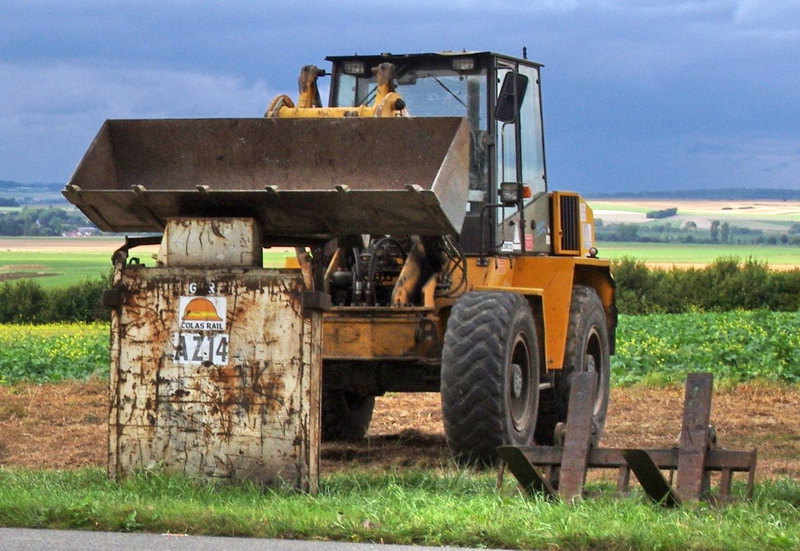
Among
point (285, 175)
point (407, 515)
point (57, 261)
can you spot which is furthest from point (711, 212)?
point (407, 515)

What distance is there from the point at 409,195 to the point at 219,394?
5.26 ft

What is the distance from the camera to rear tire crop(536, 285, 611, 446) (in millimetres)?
11656

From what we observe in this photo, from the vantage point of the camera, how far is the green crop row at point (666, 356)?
17359mm

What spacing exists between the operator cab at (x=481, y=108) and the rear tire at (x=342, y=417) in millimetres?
2146

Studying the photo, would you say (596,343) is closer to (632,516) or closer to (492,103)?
(492,103)

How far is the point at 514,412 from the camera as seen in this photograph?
10.1 meters

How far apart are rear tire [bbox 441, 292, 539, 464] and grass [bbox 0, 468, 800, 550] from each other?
1.46 m

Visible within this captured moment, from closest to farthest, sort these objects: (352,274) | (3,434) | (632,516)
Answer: (632,516), (352,274), (3,434)

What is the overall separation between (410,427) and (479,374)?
403 cm

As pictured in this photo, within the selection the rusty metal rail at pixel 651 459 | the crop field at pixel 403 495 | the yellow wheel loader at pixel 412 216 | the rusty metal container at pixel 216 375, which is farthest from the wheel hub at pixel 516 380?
the rusty metal container at pixel 216 375

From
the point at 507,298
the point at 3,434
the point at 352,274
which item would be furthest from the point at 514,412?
the point at 3,434

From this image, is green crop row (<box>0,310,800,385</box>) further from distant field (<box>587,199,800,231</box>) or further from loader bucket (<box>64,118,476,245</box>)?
distant field (<box>587,199,800,231</box>)

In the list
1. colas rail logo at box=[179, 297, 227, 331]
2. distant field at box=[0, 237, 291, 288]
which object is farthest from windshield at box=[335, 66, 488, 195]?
distant field at box=[0, 237, 291, 288]

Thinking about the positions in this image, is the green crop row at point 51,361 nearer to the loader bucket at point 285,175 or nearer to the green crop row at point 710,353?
the green crop row at point 710,353
